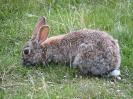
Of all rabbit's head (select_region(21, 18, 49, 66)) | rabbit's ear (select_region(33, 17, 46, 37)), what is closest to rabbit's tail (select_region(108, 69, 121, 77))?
rabbit's head (select_region(21, 18, 49, 66))

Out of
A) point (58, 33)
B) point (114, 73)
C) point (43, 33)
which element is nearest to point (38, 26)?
point (43, 33)

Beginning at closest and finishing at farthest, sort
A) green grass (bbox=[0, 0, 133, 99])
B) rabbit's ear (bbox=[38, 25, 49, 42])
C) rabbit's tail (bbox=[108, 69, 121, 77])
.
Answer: green grass (bbox=[0, 0, 133, 99])
rabbit's tail (bbox=[108, 69, 121, 77])
rabbit's ear (bbox=[38, 25, 49, 42])

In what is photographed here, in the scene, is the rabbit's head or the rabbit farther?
the rabbit's head

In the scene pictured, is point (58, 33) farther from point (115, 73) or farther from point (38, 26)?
point (115, 73)

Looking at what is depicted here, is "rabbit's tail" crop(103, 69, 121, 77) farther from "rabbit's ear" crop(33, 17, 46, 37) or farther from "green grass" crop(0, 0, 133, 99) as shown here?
"rabbit's ear" crop(33, 17, 46, 37)

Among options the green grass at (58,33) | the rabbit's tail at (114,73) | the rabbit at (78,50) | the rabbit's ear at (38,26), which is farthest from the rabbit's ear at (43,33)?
the rabbit's tail at (114,73)

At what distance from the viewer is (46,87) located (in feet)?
20.2

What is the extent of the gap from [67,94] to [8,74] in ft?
3.60

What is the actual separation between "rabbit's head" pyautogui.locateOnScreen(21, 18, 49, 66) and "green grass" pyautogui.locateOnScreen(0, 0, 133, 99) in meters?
0.16

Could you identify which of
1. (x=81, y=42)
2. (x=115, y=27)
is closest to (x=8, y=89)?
(x=81, y=42)

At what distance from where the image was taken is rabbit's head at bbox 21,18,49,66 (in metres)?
7.29

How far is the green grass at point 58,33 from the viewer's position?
20.1 ft

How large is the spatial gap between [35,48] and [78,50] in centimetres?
81

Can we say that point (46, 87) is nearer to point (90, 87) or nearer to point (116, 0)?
point (90, 87)
